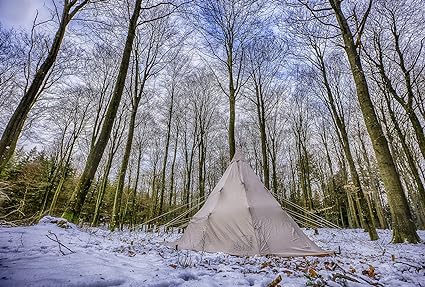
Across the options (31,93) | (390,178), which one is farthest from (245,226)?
(31,93)

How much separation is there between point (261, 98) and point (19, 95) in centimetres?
1650

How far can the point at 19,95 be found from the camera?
570 inches

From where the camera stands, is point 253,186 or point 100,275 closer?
point 100,275

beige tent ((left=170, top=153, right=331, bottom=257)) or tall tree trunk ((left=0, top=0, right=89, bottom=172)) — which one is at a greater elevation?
tall tree trunk ((left=0, top=0, right=89, bottom=172))

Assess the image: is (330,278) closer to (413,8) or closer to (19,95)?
Answer: (413,8)

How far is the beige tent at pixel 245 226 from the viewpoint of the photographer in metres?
5.14

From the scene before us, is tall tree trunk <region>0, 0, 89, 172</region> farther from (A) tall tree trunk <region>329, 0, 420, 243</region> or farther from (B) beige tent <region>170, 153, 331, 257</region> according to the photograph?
(A) tall tree trunk <region>329, 0, 420, 243</region>

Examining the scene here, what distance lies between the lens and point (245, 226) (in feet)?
18.1

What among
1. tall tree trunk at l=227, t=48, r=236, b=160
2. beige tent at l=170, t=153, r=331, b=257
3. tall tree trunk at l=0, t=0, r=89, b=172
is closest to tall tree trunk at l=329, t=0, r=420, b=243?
beige tent at l=170, t=153, r=331, b=257

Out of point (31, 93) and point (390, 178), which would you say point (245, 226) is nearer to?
point (390, 178)

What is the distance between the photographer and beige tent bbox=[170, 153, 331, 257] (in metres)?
5.14

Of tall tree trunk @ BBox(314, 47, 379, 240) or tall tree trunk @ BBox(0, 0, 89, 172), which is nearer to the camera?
tall tree trunk @ BBox(0, 0, 89, 172)

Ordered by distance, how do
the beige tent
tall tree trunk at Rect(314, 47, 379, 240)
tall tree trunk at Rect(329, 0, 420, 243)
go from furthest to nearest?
tall tree trunk at Rect(314, 47, 379, 240)
tall tree trunk at Rect(329, 0, 420, 243)
the beige tent

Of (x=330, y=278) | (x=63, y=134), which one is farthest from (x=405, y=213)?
(x=63, y=134)
